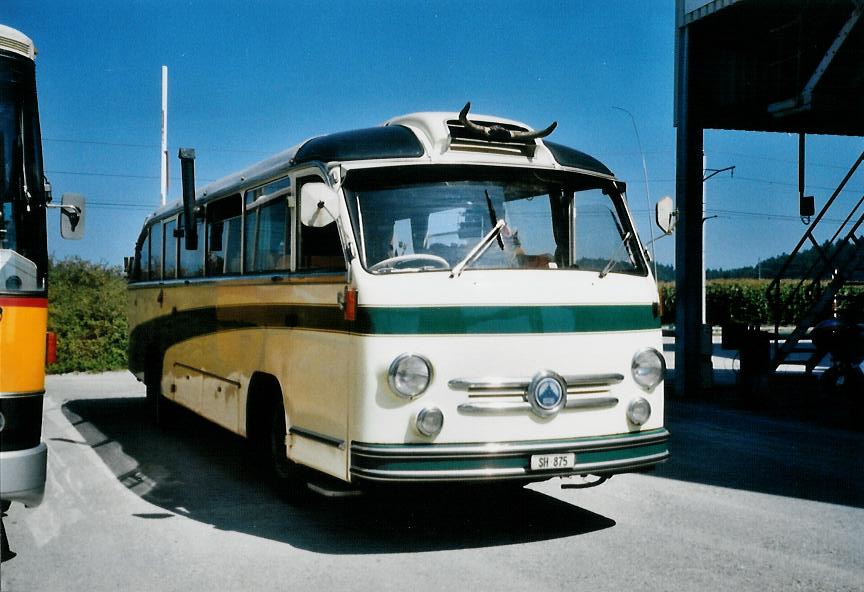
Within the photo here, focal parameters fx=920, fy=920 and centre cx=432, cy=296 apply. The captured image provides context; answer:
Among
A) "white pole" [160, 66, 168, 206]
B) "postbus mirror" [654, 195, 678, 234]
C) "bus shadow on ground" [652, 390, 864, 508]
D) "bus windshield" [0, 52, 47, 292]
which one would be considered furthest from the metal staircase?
"white pole" [160, 66, 168, 206]

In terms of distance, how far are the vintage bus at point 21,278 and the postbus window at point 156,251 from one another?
6078mm

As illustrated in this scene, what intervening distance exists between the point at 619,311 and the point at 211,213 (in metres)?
4.84

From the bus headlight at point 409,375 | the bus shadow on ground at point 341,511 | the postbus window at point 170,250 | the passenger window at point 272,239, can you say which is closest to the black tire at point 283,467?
the bus shadow on ground at point 341,511

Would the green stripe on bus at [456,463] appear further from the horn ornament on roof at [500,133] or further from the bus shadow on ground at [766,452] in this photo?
the bus shadow on ground at [766,452]

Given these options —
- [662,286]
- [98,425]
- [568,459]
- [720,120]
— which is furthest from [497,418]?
[662,286]

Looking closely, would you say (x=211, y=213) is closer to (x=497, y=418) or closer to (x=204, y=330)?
(x=204, y=330)

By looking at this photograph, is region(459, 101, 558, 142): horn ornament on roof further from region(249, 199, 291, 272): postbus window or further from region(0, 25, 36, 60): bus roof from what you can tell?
region(0, 25, 36, 60): bus roof

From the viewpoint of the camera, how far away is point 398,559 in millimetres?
5855

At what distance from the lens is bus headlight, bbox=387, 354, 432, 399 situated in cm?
575

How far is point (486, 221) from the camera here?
6.44m

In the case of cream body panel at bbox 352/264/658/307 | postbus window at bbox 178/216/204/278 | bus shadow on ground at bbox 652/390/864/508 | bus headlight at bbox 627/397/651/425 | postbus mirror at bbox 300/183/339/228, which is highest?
postbus mirror at bbox 300/183/339/228

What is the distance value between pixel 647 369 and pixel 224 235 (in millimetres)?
4472

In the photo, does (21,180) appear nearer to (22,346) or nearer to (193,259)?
(22,346)

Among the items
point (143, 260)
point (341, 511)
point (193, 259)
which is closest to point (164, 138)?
point (143, 260)
